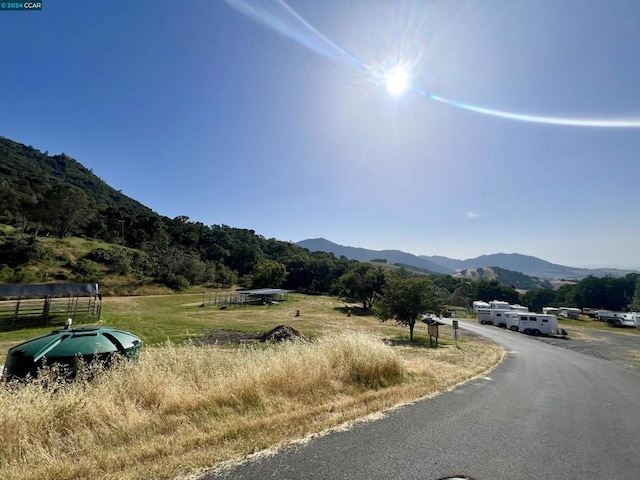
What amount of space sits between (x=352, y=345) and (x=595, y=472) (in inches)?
221

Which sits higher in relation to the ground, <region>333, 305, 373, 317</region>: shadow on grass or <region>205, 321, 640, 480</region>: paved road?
<region>205, 321, 640, 480</region>: paved road

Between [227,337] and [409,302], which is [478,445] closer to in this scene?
[227,337]

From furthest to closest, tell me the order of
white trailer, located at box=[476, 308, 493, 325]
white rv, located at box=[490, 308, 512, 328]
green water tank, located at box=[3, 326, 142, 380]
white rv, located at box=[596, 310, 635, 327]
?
white rv, located at box=[596, 310, 635, 327]
white trailer, located at box=[476, 308, 493, 325]
white rv, located at box=[490, 308, 512, 328]
green water tank, located at box=[3, 326, 142, 380]

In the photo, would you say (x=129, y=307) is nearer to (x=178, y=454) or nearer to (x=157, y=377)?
(x=157, y=377)

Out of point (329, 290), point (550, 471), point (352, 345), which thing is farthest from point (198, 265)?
point (550, 471)

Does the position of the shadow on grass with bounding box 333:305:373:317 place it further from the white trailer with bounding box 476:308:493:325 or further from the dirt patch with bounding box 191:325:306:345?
the dirt patch with bounding box 191:325:306:345

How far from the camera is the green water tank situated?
281 inches

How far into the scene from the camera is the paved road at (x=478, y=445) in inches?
164

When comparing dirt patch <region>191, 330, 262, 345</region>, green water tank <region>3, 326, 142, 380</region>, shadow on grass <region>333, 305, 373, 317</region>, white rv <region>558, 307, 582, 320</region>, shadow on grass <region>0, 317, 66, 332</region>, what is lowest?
white rv <region>558, 307, 582, 320</region>

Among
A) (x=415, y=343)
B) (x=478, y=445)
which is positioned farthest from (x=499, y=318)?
(x=478, y=445)

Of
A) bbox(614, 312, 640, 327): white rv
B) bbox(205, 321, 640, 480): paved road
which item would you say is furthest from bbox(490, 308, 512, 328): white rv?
bbox(205, 321, 640, 480): paved road

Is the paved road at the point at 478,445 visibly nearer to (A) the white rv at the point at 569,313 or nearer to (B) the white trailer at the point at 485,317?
(B) the white trailer at the point at 485,317

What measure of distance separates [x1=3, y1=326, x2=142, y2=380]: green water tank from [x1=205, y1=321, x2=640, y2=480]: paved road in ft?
19.7

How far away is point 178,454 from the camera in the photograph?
4309 mm
